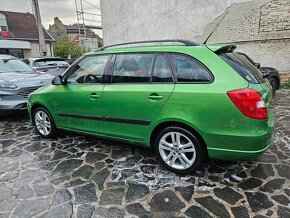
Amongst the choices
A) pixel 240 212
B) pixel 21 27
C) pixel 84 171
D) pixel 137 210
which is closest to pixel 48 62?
pixel 84 171

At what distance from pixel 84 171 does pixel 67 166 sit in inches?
13.3

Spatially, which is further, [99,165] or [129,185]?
[99,165]

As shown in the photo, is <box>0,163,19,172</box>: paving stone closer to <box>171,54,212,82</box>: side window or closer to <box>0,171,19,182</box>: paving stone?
<box>0,171,19,182</box>: paving stone

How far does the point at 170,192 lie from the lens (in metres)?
2.74

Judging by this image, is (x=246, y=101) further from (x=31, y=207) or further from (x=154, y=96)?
(x=31, y=207)

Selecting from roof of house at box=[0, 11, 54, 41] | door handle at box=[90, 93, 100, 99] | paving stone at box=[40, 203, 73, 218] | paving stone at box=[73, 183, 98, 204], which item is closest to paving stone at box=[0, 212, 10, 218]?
paving stone at box=[40, 203, 73, 218]

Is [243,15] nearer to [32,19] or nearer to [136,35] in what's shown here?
[136,35]

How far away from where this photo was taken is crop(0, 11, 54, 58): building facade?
23859 mm

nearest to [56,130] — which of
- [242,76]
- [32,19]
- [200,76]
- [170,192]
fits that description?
[170,192]

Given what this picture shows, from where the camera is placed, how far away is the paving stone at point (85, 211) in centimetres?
244

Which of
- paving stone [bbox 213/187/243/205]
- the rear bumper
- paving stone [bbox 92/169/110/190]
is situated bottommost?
paving stone [bbox 213/187/243/205]

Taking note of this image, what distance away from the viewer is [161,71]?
3033 mm

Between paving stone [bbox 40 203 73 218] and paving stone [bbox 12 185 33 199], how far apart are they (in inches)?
17.8

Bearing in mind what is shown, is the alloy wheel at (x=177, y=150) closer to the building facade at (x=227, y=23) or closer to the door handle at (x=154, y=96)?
the door handle at (x=154, y=96)
